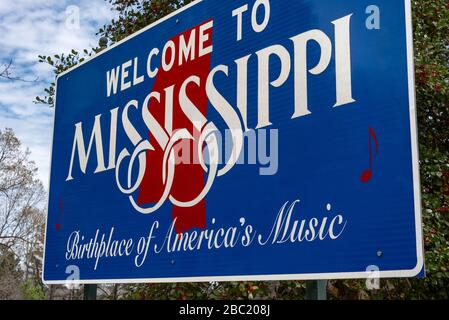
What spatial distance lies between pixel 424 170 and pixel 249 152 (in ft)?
12.2

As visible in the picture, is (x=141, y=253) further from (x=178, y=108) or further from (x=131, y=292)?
(x=131, y=292)

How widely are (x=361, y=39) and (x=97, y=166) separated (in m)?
1.80

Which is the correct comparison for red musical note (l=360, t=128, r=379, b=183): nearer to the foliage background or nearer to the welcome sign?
the welcome sign

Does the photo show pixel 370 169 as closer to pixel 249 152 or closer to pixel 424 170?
pixel 249 152

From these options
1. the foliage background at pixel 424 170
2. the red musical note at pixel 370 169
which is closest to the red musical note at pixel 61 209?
the foliage background at pixel 424 170

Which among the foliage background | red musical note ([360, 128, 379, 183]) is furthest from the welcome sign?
the foliage background

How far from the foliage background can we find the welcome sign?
69.9 inches

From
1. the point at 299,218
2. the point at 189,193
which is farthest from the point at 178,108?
the point at 299,218

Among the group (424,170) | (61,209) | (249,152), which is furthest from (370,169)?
(424,170)

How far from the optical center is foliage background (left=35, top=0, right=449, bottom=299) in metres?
5.15

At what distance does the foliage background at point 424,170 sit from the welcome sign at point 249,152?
69.9 inches

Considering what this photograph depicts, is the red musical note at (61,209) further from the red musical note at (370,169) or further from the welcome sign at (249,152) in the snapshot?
the red musical note at (370,169)

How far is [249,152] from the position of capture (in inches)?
101

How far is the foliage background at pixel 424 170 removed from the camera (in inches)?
203
